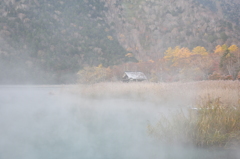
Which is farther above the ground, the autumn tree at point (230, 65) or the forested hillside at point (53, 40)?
the forested hillside at point (53, 40)

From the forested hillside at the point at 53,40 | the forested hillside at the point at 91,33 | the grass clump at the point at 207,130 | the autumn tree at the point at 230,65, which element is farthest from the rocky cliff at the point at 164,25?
the grass clump at the point at 207,130

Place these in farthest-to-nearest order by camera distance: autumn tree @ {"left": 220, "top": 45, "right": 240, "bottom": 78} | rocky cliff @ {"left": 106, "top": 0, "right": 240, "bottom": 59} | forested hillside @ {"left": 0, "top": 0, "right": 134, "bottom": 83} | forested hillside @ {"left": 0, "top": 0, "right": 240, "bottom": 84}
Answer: rocky cliff @ {"left": 106, "top": 0, "right": 240, "bottom": 59}, forested hillside @ {"left": 0, "top": 0, "right": 134, "bottom": 83}, forested hillside @ {"left": 0, "top": 0, "right": 240, "bottom": 84}, autumn tree @ {"left": 220, "top": 45, "right": 240, "bottom": 78}

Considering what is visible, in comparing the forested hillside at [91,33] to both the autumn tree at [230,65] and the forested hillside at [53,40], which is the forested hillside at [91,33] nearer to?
the forested hillside at [53,40]

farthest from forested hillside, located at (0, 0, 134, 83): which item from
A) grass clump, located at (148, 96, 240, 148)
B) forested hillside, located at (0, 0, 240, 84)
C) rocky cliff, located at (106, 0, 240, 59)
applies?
grass clump, located at (148, 96, 240, 148)

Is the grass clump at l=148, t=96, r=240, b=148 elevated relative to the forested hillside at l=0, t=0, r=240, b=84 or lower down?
lower down

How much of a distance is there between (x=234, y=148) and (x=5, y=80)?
47.5 m

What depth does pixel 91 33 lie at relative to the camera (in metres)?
65.5

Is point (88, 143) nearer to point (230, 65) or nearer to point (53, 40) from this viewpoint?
point (230, 65)

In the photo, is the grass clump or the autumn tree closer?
the grass clump

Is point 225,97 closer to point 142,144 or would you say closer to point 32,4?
point 142,144

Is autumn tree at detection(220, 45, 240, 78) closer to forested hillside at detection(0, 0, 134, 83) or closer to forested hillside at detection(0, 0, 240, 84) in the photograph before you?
forested hillside at detection(0, 0, 240, 84)

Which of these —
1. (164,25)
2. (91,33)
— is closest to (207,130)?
(164,25)

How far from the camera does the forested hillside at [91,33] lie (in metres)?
46.7

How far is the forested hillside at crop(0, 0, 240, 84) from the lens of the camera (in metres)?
46.7
